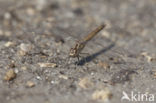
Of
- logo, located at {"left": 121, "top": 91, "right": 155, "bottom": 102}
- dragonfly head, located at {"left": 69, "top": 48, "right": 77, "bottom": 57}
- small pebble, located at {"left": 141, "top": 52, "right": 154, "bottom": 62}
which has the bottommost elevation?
logo, located at {"left": 121, "top": 91, "right": 155, "bottom": 102}

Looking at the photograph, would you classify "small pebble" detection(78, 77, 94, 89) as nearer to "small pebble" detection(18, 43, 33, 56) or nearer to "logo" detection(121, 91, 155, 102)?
"logo" detection(121, 91, 155, 102)

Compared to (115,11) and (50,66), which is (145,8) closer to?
(115,11)

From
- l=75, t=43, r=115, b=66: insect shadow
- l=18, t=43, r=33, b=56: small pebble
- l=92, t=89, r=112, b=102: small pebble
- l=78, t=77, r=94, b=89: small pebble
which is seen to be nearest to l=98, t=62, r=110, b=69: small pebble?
l=75, t=43, r=115, b=66: insect shadow

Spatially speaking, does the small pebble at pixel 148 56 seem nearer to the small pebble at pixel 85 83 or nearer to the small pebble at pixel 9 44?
the small pebble at pixel 85 83

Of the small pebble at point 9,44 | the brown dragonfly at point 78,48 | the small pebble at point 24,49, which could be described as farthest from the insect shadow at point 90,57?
the small pebble at point 9,44

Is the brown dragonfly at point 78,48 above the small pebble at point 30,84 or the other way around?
above

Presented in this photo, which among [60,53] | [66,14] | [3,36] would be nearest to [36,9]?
[66,14]

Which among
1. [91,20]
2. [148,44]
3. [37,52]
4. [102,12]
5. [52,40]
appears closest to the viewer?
[37,52]

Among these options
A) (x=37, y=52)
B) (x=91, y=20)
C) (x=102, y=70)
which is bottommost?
(x=102, y=70)

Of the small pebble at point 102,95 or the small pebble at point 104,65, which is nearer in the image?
the small pebble at point 102,95
